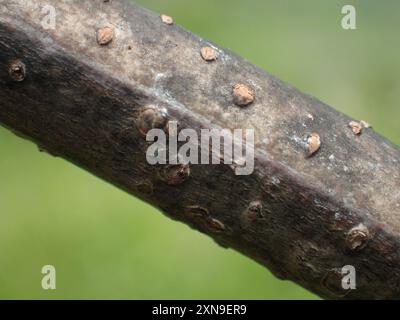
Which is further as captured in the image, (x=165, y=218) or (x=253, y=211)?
(x=165, y=218)

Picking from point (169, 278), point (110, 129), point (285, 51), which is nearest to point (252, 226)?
point (110, 129)

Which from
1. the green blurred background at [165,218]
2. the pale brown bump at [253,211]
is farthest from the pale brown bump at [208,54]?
the green blurred background at [165,218]

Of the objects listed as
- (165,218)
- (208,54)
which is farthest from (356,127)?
(165,218)

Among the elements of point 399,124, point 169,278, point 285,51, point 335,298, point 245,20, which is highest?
point 245,20

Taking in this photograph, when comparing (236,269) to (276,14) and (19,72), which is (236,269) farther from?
(19,72)

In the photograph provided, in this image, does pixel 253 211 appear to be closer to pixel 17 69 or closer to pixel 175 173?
pixel 175 173

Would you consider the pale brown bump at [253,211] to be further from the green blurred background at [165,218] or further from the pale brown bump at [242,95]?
the green blurred background at [165,218]
